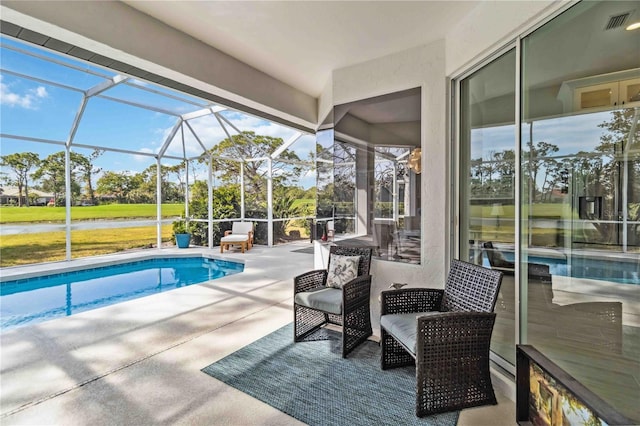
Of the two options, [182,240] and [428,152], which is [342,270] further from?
[182,240]

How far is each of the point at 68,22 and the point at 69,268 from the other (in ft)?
21.0

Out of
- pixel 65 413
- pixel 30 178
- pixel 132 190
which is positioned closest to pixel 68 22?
pixel 65 413

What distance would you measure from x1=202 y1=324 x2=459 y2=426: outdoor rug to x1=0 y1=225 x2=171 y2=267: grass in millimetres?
7454

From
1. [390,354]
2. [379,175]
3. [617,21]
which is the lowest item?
[390,354]

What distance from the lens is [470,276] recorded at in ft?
8.58

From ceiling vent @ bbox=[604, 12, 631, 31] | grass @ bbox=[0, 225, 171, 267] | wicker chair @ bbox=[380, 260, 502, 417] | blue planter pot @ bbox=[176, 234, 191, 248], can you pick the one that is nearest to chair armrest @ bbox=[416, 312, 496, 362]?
wicker chair @ bbox=[380, 260, 502, 417]

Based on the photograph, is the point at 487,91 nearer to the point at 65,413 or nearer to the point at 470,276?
the point at 470,276

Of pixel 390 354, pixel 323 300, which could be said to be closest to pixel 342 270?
pixel 323 300

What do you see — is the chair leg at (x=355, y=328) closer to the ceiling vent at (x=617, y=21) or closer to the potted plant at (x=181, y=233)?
the ceiling vent at (x=617, y=21)

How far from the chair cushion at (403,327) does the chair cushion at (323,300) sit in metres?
0.51

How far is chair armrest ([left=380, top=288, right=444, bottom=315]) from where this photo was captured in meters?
2.82

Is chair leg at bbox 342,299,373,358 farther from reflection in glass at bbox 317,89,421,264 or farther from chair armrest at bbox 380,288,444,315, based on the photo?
reflection in glass at bbox 317,89,421,264

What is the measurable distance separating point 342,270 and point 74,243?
27.0ft

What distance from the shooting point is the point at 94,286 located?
20.5ft
